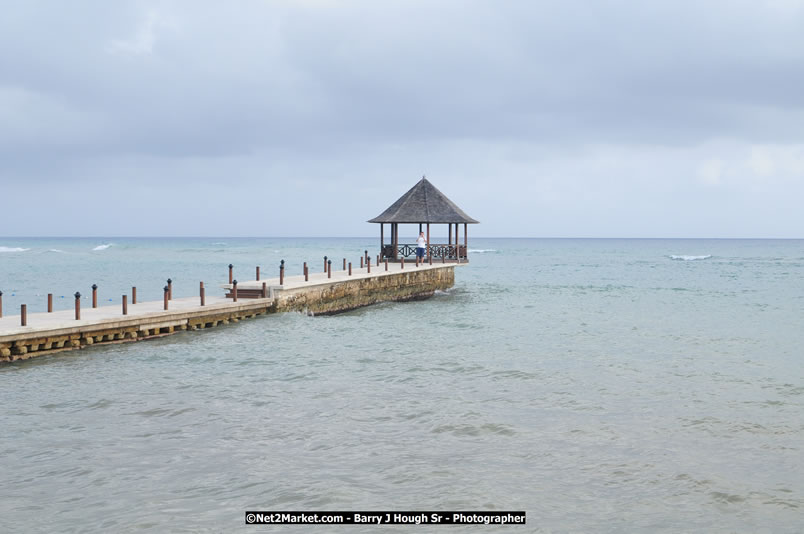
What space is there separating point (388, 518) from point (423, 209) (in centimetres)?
2817

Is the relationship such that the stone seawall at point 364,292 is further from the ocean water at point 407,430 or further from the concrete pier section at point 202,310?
the ocean water at point 407,430

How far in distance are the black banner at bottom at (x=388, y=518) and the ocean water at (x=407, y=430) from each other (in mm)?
132

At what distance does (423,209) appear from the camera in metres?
35.1

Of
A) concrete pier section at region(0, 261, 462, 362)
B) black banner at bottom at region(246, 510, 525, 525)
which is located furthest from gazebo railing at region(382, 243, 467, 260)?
black banner at bottom at region(246, 510, 525, 525)

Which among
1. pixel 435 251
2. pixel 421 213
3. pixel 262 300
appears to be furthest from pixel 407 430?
pixel 435 251

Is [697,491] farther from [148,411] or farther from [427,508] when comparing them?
[148,411]

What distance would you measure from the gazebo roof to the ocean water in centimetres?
1376

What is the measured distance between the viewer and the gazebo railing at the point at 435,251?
37469 millimetres

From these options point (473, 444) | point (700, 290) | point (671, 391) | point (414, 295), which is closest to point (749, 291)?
point (700, 290)

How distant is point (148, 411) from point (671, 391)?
9.37 m

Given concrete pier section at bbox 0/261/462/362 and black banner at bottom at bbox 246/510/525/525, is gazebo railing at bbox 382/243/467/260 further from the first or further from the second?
black banner at bottom at bbox 246/510/525/525

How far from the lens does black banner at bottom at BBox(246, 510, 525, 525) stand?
7438 mm

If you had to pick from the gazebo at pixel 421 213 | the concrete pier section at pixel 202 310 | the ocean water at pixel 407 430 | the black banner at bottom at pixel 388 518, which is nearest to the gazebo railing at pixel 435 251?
the gazebo at pixel 421 213

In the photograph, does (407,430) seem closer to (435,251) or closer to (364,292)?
(364,292)
